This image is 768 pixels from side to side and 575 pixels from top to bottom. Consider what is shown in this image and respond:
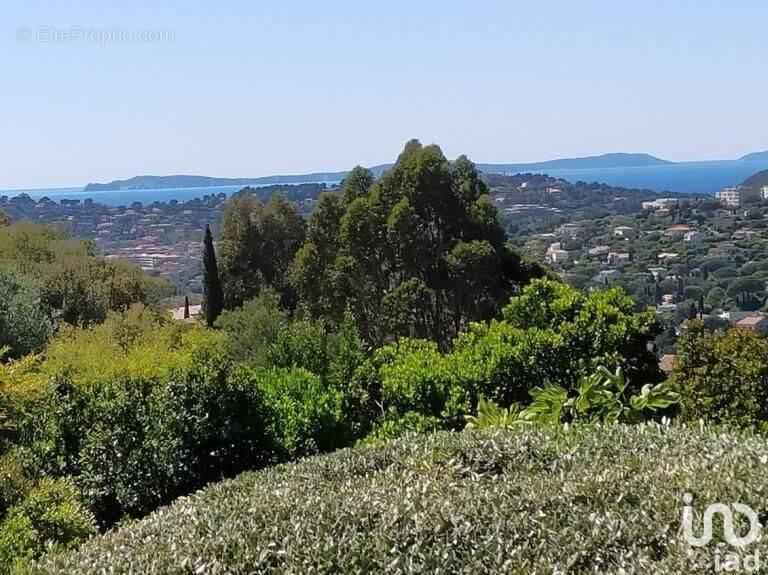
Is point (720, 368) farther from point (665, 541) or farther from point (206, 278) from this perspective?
point (206, 278)

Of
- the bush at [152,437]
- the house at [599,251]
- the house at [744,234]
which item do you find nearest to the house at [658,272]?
the house at [599,251]

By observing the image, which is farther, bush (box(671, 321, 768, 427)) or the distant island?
the distant island

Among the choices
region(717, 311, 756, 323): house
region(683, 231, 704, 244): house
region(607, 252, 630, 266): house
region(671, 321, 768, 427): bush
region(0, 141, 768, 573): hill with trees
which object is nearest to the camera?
region(0, 141, 768, 573): hill with trees

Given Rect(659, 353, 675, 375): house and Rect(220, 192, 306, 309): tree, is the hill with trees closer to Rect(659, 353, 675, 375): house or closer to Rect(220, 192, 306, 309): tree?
Rect(659, 353, 675, 375): house

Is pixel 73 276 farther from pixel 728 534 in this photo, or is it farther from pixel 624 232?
pixel 624 232

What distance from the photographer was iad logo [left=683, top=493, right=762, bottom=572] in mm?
1947

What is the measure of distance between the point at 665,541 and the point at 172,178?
3213 inches

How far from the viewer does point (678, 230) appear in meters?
49.3

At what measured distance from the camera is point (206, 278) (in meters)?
22.8

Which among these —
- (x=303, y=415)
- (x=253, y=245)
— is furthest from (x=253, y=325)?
(x=303, y=415)

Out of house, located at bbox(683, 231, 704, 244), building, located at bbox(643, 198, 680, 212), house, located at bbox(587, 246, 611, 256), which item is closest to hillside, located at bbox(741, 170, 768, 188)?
building, located at bbox(643, 198, 680, 212)

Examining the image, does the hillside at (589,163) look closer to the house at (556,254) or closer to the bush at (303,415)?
the house at (556,254)

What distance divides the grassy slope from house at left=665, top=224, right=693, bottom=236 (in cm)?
4818

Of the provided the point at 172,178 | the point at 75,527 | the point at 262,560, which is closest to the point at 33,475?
the point at 75,527
